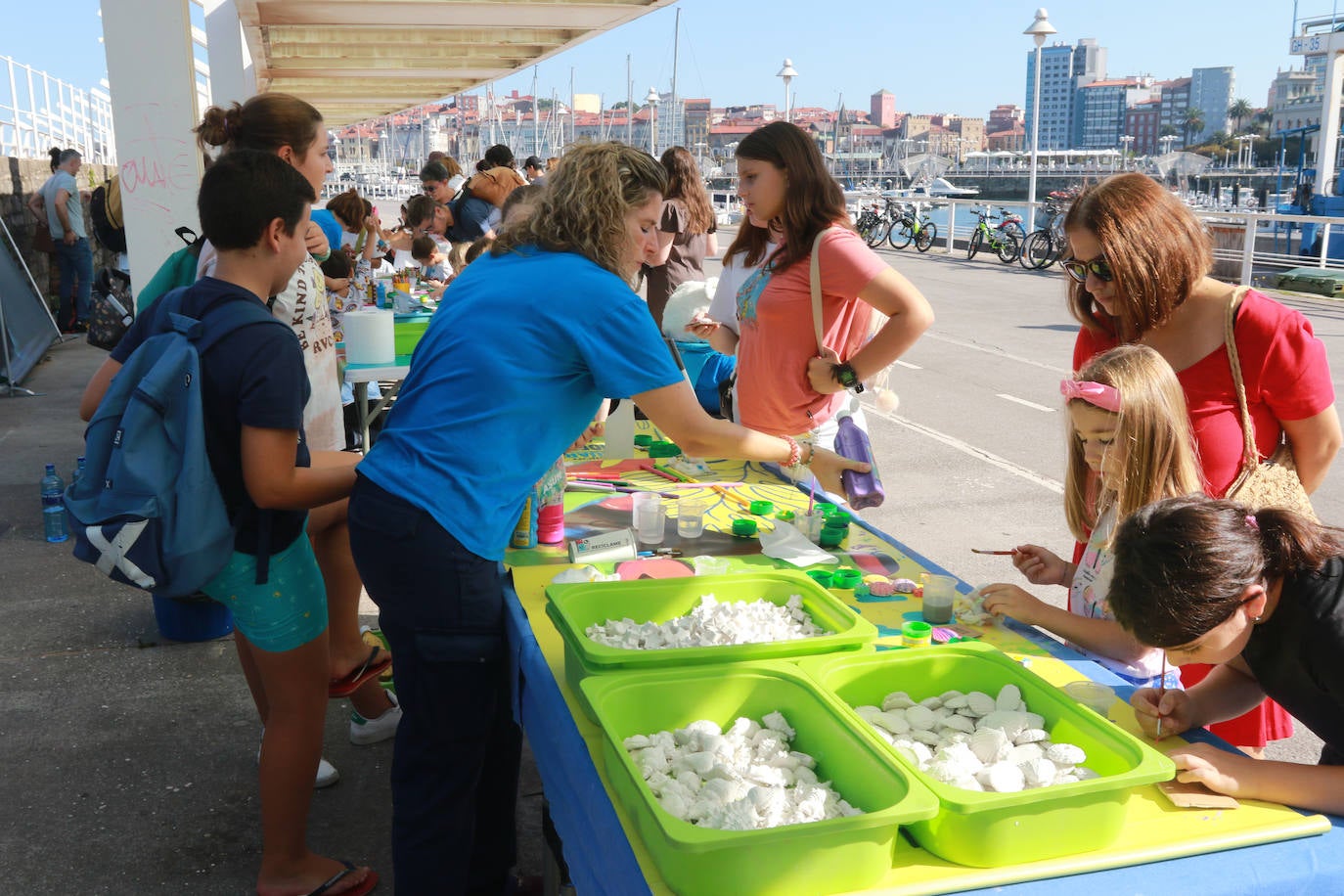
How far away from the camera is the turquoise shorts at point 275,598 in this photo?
2.09 meters

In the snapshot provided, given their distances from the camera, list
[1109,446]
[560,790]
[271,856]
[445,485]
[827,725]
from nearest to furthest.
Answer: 1. [827,725]
2. [560,790]
3. [445,485]
4. [1109,446]
5. [271,856]

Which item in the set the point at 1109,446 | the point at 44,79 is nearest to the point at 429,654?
the point at 1109,446

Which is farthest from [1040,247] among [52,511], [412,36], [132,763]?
[132,763]

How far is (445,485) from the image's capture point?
1.82 meters

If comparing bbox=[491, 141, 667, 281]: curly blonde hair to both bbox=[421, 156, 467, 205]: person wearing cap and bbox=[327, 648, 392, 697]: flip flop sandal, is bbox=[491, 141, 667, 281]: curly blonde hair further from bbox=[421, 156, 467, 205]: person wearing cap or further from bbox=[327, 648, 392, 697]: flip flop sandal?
bbox=[421, 156, 467, 205]: person wearing cap

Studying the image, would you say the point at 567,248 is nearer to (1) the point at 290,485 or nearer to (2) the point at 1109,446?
(1) the point at 290,485

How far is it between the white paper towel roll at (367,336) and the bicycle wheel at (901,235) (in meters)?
18.7

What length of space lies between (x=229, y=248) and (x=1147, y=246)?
175 centimetres

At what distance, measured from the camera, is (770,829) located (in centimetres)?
117

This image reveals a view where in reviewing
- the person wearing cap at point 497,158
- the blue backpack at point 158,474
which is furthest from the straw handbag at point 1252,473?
the person wearing cap at point 497,158

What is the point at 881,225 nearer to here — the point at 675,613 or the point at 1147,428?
the point at 1147,428

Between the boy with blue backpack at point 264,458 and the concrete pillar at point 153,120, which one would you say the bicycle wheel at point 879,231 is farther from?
the boy with blue backpack at point 264,458

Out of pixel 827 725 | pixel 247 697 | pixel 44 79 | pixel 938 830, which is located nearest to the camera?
pixel 938 830

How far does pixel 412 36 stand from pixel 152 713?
275 inches
